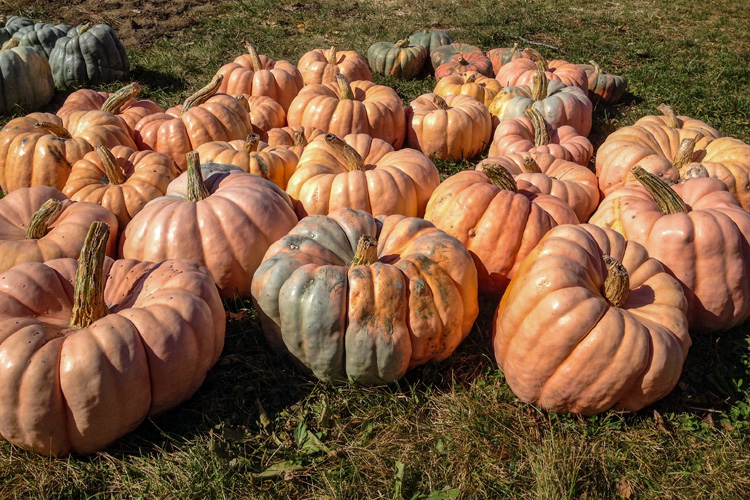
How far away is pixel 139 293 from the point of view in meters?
3.09

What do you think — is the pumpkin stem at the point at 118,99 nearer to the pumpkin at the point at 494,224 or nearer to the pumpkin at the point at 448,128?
the pumpkin at the point at 448,128

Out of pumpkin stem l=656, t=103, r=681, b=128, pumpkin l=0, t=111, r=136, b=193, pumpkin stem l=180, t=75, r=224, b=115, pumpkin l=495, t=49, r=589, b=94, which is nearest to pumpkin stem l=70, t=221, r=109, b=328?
pumpkin l=0, t=111, r=136, b=193

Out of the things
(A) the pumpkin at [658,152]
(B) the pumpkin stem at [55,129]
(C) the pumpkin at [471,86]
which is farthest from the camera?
(C) the pumpkin at [471,86]

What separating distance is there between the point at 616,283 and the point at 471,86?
4089 millimetres

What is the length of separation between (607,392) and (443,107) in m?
3.78

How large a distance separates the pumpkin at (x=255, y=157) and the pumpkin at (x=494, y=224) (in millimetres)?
1494

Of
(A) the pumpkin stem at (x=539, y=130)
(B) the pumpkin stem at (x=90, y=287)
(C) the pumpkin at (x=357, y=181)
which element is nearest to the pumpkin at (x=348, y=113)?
(C) the pumpkin at (x=357, y=181)

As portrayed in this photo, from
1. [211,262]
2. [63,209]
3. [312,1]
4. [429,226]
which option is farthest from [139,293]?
[312,1]

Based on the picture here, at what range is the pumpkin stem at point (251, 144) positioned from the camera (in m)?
4.58

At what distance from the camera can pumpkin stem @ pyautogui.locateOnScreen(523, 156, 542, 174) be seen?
15.0 ft

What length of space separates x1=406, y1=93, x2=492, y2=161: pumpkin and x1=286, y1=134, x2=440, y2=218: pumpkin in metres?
1.20

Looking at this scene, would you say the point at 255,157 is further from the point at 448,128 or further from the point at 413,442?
the point at 413,442

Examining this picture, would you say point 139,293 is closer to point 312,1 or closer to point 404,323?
point 404,323

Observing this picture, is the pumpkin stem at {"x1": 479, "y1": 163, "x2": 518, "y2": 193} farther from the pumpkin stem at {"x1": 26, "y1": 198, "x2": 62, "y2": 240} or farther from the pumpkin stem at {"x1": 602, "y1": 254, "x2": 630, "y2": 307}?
the pumpkin stem at {"x1": 26, "y1": 198, "x2": 62, "y2": 240}
